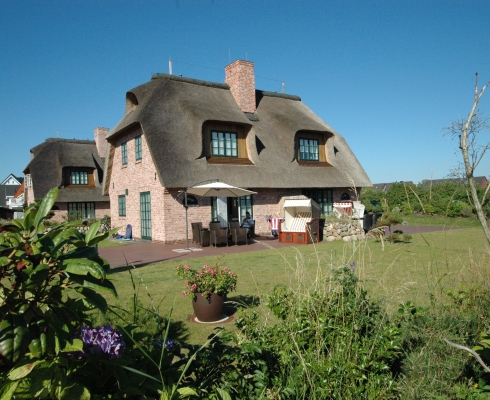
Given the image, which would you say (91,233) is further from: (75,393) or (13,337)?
(75,393)

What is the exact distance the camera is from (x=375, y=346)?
9.57 ft

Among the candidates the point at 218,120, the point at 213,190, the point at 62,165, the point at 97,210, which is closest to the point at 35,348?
the point at 213,190

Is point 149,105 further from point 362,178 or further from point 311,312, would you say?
point 311,312

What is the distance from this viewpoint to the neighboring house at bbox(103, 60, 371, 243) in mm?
15633

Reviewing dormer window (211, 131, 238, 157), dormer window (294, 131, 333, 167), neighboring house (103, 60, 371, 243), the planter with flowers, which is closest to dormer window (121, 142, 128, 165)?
neighboring house (103, 60, 371, 243)

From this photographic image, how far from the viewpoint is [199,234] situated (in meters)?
14.4

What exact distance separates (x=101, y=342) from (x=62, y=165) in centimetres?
2864

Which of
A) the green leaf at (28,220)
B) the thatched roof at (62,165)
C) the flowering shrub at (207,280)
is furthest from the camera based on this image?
the thatched roof at (62,165)

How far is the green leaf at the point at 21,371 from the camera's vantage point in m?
1.34

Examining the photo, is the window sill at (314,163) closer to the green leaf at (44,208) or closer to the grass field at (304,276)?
the grass field at (304,276)

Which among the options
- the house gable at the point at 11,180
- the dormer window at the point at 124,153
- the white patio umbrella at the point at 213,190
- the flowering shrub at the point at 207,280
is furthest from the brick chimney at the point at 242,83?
the house gable at the point at 11,180

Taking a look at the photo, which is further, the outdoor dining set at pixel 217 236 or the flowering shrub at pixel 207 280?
the outdoor dining set at pixel 217 236

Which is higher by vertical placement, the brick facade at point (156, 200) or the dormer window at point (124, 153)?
the dormer window at point (124, 153)

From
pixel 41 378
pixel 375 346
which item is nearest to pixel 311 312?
pixel 375 346
